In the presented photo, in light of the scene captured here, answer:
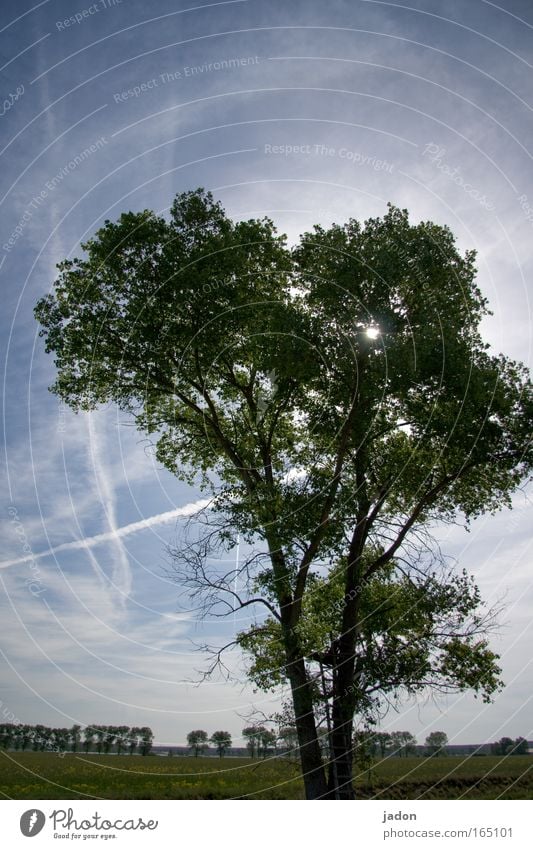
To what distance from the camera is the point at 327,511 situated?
70.5 ft

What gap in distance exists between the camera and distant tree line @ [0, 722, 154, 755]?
2477 centimetres

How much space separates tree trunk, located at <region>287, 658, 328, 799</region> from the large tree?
50 millimetres

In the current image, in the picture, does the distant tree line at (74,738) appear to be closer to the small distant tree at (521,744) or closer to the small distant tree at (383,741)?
the small distant tree at (383,741)

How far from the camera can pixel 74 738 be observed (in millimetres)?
30047

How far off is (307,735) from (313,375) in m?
12.6

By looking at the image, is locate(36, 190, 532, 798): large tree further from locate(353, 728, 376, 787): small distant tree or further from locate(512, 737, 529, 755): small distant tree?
locate(512, 737, 529, 755): small distant tree

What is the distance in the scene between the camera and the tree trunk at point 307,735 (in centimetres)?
1939

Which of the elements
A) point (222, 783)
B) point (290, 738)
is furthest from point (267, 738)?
point (222, 783)

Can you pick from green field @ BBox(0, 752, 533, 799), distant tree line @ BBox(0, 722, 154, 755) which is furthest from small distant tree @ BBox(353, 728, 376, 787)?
green field @ BBox(0, 752, 533, 799)

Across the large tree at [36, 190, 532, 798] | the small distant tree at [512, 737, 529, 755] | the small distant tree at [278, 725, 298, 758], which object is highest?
the large tree at [36, 190, 532, 798]
